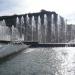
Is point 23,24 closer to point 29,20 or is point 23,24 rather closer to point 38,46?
point 29,20

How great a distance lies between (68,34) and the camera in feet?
285

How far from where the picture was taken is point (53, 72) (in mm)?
17359

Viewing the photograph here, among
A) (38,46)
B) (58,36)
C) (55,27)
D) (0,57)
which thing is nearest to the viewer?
(0,57)

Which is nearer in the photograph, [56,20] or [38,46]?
[38,46]

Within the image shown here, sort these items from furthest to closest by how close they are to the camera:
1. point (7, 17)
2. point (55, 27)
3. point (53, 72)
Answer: point (7, 17)
point (55, 27)
point (53, 72)

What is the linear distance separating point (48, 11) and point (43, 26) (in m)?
5.80

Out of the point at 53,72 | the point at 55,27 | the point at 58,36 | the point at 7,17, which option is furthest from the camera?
the point at 7,17

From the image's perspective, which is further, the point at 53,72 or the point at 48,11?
the point at 48,11

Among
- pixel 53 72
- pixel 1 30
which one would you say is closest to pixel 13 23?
pixel 1 30

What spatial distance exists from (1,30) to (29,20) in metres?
41.1

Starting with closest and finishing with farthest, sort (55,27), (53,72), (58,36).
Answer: (53,72), (58,36), (55,27)

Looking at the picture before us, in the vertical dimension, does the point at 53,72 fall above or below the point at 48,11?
below

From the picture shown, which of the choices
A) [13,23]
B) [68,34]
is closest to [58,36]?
[68,34]

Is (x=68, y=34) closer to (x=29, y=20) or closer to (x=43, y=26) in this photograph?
(x=43, y=26)
